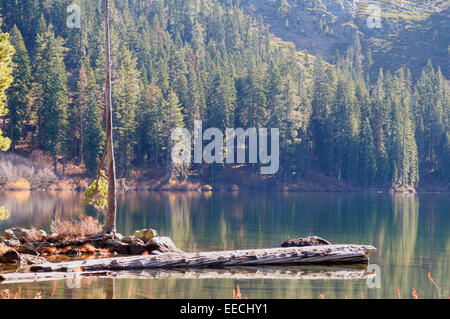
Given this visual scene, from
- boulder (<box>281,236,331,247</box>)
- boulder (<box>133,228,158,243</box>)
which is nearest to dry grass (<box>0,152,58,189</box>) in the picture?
boulder (<box>133,228,158,243</box>)

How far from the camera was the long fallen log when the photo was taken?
19483 millimetres

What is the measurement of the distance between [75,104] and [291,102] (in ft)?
112

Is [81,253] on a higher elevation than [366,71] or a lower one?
lower

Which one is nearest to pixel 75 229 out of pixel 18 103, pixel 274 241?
pixel 274 241

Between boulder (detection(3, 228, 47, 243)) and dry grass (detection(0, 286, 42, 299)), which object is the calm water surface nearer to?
dry grass (detection(0, 286, 42, 299))

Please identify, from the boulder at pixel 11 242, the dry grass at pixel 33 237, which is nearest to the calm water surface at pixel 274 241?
the dry grass at pixel 33 237

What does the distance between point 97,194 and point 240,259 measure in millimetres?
8502

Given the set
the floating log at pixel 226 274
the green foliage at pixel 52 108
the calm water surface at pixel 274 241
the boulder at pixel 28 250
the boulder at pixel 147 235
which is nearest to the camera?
the calm water surface at pixel 274 241

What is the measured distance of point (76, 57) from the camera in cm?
10831

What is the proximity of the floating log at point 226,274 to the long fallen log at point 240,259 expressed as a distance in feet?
1.56

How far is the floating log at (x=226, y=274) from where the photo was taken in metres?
17.2

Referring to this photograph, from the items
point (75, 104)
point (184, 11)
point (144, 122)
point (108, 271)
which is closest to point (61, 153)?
point (75, 104)

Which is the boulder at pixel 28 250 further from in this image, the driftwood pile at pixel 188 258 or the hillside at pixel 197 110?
the hillside at pixel 197 110
